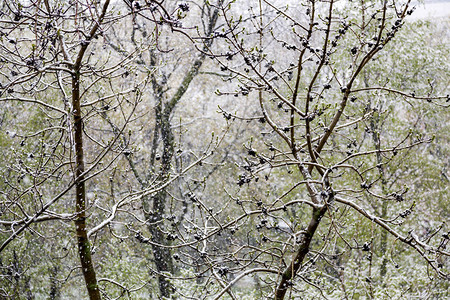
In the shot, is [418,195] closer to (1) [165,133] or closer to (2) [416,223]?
(2) [416,223]

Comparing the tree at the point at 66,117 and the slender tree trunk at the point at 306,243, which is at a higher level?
the tree at the point at 66,117

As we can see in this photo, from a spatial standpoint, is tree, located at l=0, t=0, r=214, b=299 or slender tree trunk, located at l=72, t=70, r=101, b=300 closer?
tree, located at l=0, t=0, r=214, b=299

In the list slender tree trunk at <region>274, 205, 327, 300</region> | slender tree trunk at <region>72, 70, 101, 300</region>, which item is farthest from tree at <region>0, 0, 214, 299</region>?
slender tree trunk at <region>274, 205, 327, 300</region>

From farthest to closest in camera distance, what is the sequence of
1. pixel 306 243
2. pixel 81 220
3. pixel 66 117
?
pixel 81 220 < pixel 66 117 < pixel 306 243

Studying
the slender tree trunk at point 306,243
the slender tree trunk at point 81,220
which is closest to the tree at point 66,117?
the slender tree trunk at point 81,220

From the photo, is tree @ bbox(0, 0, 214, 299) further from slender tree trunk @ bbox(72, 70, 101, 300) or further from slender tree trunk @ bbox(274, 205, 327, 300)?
slender tree trunk @ bbox(274, 205, 327, 300)

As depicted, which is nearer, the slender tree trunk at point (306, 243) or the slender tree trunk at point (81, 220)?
the slender tree trunk at point (306, 243)

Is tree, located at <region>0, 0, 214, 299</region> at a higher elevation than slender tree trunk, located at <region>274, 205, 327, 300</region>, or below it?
higher

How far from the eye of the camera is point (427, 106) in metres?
11.7

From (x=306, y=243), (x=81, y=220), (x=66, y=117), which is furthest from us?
(x=81, y=220)

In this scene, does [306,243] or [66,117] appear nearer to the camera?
[306,243]

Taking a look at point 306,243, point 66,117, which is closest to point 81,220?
point 66,117

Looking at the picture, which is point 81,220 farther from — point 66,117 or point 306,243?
point 306,243

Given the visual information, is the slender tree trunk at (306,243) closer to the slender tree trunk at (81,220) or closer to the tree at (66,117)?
the tree at (66,117)
